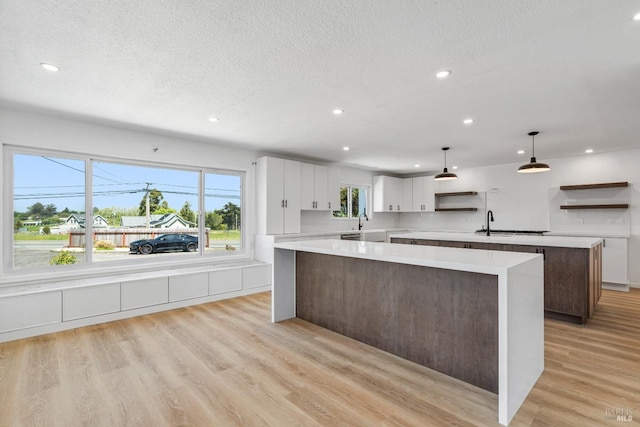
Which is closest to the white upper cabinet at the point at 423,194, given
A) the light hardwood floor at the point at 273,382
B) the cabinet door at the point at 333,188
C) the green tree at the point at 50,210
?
the cabinet door at the point at 333,188

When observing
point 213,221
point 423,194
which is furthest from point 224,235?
point 423,194

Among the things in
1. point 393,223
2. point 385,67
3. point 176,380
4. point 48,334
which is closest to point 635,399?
point 385,67

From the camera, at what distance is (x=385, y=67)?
256 centimetres

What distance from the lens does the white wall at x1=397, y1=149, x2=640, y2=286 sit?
550 cm

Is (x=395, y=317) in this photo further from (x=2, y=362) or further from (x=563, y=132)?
(x=563, y=132)

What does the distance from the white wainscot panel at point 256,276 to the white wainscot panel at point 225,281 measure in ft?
0.29

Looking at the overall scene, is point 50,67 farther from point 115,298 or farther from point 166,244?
point 166,244

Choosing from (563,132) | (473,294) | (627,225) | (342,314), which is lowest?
(342,314)

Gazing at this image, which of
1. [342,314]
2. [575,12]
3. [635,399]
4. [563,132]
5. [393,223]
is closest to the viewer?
[575,12]

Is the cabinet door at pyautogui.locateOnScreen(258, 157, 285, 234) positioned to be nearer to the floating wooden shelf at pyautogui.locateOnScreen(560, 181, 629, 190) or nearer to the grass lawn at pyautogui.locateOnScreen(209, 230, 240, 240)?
the grass lawn at pyautogui.locateOnScreen(209, 230, 240, 240)

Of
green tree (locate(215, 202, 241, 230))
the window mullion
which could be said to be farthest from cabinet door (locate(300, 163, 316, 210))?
the window mullion

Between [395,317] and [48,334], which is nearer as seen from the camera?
[395,317]

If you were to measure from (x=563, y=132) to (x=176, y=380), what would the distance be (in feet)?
17.5

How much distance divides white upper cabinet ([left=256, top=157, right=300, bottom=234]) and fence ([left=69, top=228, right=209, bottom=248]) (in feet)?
4.18
